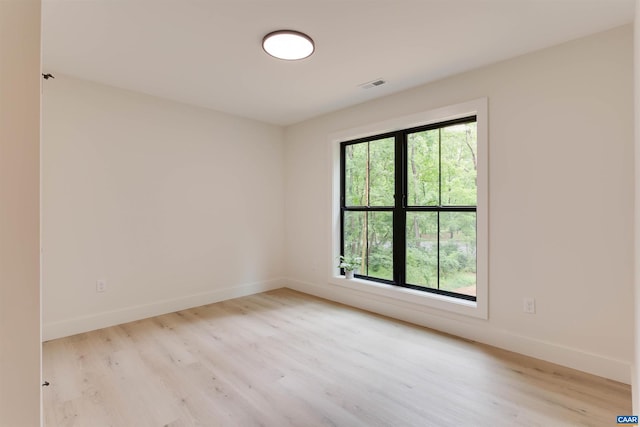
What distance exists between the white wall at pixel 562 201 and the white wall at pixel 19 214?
3027 mm

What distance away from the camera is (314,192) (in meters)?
4.45

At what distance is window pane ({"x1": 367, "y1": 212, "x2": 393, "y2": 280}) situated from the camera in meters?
3.74

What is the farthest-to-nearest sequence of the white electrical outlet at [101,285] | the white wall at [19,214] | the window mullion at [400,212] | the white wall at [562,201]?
the window mullion at [400,212] < the white electrical outlet at [101,285] < the white wall at [562,201] < the white wall at [19,214]

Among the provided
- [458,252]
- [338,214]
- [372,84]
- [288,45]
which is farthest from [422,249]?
[288,45]

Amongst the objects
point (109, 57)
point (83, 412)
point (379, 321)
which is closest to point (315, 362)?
point (379, 321)

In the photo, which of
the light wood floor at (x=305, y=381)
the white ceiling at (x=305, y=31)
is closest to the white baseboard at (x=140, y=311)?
the light wood floor at (x=305, y=381)

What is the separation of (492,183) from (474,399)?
5.73ft

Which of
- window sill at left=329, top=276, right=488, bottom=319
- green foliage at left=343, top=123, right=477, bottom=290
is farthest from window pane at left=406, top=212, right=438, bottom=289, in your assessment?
window sill at left=329, top=276, right=488, bottom=319

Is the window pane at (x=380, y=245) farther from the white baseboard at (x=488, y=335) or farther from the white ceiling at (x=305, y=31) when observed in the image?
the white ceiling at (x=305, y=31)

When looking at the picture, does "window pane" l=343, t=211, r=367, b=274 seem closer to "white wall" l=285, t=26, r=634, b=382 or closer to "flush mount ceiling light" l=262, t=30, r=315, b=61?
"white wall" l=285, t=26, r=634, b=382

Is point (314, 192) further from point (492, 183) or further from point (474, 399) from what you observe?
point (474, 399)

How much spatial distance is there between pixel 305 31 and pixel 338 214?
246 cm

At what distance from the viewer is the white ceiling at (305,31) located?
6.49ft

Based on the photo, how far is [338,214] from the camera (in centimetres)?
428
